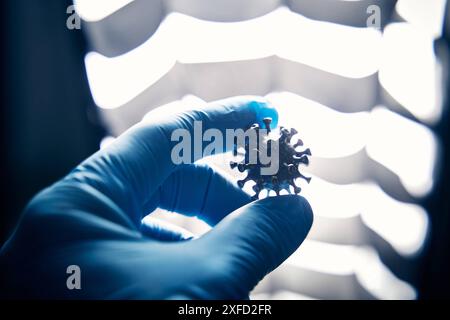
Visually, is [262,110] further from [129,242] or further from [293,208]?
[129,242]

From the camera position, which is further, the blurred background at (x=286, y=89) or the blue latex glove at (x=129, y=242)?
the blurred background at (x=286, y=89)

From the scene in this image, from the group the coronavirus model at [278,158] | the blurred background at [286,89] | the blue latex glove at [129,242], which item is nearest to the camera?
the blue latex glove at [129,242]

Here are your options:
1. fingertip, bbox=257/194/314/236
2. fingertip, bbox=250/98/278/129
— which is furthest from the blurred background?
fingertip, bbox=257/194/314/236

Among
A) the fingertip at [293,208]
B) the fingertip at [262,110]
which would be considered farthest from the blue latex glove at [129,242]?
the fingertip at [262,110]

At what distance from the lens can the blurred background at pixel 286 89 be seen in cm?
99

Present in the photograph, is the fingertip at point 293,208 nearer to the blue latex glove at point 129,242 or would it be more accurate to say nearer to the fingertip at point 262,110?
the blue latex glove at point 129,242

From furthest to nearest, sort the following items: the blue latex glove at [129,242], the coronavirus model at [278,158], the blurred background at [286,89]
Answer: the blurred background at [286,89]
the coronavirus model at [278,158]
the blue latex glove at [129,242]

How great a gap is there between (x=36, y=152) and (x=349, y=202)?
953 mm

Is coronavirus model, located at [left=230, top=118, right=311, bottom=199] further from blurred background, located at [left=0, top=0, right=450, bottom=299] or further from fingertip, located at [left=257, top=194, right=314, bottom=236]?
blurred background, located at [left=0, top=0, right=450, bottom=299]

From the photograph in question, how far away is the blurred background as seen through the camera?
99 centimetres

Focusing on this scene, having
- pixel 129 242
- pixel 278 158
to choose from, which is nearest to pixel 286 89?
pixel 278 158

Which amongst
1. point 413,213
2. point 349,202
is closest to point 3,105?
point 349,202

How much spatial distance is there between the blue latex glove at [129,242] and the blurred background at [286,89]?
1.00ft

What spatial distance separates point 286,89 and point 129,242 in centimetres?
66
